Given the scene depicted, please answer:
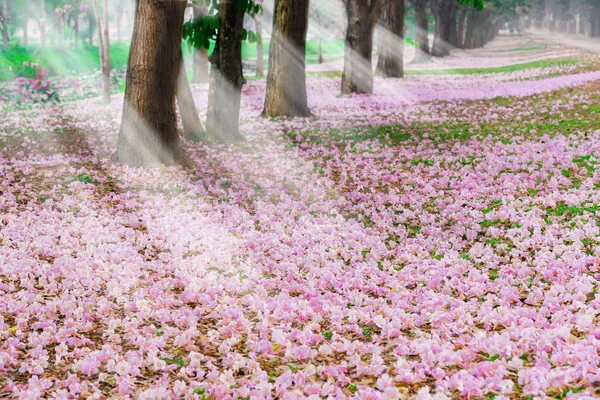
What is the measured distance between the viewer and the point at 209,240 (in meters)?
8.17

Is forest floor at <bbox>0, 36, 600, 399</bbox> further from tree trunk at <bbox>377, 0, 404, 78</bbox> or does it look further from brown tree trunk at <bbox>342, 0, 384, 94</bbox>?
tree trunk at <bbox>377, 0, 404, 78</bbox>

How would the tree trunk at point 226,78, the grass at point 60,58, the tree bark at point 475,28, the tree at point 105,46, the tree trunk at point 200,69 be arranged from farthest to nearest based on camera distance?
the tree bark at point 475,28, the grass at point 60,58, the tree trunk at point 200,69, the tree at point 105,46, the tree trunk at point 226,78

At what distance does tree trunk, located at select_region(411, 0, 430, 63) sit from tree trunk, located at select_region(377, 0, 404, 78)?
47.0 feet

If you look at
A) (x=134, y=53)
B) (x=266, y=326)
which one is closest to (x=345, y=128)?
(x=134, y=53)

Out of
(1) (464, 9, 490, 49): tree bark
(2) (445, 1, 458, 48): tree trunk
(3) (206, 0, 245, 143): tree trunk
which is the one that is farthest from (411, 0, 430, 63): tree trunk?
(3) (206, 0, 245, 143): tree trunk

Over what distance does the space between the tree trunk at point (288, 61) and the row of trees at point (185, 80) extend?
0.03m

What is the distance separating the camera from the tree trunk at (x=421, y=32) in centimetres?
4547

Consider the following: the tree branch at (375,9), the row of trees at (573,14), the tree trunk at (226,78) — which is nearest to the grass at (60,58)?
the tree branch at (375,9)

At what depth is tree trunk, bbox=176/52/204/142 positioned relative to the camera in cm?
1410

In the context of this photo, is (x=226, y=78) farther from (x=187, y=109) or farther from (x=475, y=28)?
(x=475, y=28)

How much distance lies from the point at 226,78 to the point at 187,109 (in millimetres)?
1194

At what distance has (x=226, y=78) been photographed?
14164 millimetres

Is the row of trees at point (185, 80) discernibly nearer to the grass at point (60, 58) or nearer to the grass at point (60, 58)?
the grass at point (60, 58)

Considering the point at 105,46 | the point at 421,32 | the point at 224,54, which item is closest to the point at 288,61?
the point at 224,54
